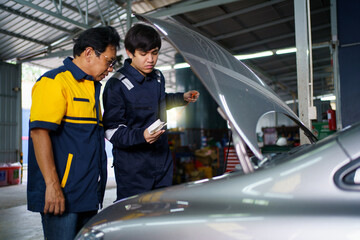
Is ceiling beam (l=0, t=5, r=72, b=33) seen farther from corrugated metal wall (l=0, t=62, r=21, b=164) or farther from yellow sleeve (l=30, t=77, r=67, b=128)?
yellow sleeve (l=30, t=77, r=67, b=128)

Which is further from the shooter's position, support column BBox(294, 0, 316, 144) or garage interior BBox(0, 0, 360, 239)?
garage interior BBox(0, 0, 360, 239)

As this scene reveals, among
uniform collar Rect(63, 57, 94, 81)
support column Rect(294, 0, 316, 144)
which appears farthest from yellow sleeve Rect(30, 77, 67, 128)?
support column Rect(294, 0, 316, 144)

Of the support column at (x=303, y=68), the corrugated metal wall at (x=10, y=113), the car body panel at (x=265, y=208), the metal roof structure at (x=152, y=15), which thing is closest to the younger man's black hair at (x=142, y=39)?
the car body panel at (x=265, y=208)

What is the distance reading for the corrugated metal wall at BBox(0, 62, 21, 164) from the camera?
9.62 metres

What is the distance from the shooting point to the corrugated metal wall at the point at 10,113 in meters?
9.62

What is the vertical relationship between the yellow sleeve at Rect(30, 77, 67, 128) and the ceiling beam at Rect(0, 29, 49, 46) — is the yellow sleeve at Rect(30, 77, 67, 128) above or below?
below

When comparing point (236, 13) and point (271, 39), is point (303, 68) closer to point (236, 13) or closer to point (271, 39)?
point (236, 13)

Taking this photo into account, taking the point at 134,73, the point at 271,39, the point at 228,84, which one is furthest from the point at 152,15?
the point at 228,84

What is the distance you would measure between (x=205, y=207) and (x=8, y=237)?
355 cm

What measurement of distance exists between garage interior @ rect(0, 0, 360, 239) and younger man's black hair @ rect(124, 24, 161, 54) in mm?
1957

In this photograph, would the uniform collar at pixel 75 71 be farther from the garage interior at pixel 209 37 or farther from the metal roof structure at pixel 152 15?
the metal roof structure at pixel 152 15

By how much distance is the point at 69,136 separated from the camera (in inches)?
55.2

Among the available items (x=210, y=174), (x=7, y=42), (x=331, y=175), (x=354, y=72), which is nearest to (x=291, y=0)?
(x=354, y=72)

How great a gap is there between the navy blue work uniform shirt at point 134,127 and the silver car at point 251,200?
0.59 m
